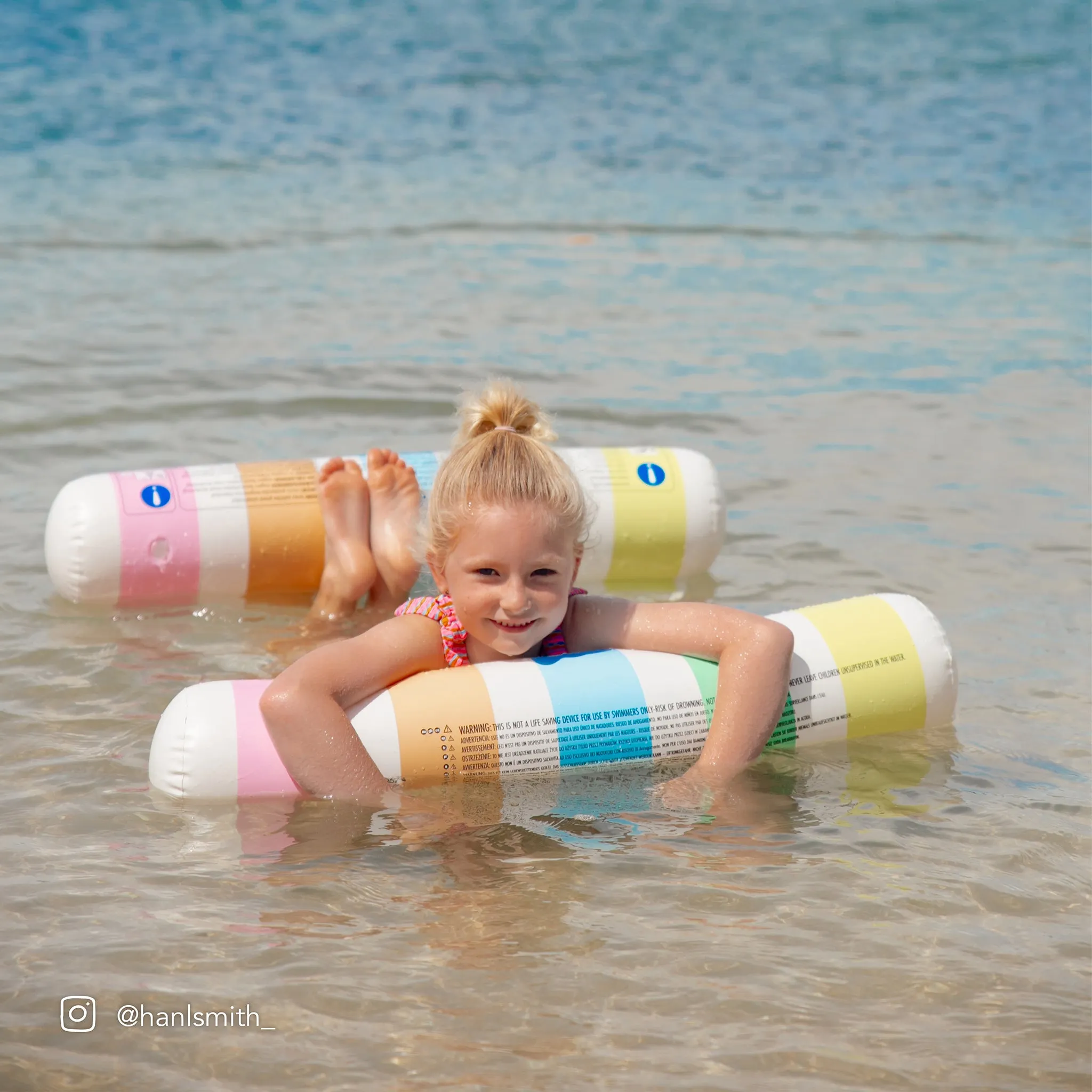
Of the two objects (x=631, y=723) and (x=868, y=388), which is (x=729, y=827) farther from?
(x=868, y=388)

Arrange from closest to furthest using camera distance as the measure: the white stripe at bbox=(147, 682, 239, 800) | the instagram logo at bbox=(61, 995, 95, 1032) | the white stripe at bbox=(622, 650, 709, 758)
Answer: the instagram logo at bbox=(61, 995, 95, 1032)
the white stripe at bbox=(147, 682, 239, 800)
the white stripe at bbox=(622, 650, 709, 758)

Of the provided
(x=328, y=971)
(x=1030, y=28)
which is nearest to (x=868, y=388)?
(x=328, y=971)

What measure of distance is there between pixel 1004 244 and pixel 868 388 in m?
3.33

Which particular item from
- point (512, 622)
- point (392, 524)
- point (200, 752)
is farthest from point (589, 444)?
point (200, 752)

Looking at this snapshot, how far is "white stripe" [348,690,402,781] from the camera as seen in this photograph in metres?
3.63

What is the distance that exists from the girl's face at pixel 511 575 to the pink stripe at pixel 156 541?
1.35 meters

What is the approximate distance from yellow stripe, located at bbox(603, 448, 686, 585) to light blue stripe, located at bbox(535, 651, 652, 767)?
1434 millimetres

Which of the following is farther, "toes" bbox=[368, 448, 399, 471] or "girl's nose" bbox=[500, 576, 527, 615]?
"toes" bbox=[368, 448, 399, 471]

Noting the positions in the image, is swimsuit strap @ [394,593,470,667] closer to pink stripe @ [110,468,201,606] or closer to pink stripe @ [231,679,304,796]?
pink stripe @ [231,679,304,796]

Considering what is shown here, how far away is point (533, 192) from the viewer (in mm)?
11430

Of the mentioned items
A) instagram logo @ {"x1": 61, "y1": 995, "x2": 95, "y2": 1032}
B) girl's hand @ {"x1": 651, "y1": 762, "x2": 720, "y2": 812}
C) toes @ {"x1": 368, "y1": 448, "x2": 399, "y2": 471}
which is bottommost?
instagram logo @ {"x1": 61, "y1": 995, "x2": 95, "y2": 1032}

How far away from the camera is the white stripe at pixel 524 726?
12.1 ft

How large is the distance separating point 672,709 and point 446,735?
58cm

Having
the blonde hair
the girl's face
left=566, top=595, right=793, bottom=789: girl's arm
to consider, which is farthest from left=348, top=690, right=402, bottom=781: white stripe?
left=566, top=595, right=793, bottom=789: girl's arm
